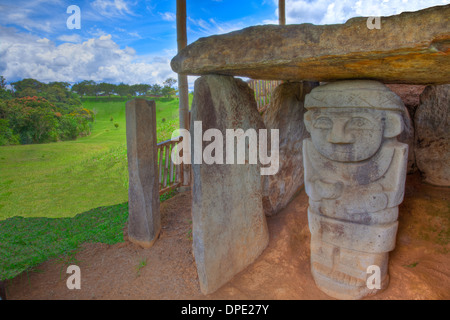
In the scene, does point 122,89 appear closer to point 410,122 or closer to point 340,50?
point 410,122

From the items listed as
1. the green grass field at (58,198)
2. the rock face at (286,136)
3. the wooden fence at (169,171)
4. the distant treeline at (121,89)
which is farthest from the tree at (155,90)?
the rock face at (286,136)

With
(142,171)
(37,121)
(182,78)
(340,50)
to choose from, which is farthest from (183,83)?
(340,50)

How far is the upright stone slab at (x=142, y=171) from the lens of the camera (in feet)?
11.4

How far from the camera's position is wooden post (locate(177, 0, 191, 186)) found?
4.98m

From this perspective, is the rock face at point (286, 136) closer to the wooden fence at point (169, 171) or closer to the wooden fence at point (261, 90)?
the wooden fence at point (169, 171)

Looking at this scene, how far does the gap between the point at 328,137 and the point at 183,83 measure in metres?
3.58

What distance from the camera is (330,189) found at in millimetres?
2406

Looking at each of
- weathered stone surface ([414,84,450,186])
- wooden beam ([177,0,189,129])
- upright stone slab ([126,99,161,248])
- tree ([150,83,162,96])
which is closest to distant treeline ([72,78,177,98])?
tree ([150,83,162,96])

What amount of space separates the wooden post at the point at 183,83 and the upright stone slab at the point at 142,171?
5.52 feet

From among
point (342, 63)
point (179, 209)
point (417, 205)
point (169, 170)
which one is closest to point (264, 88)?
point (169, 170)

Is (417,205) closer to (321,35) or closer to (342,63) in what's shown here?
(342,63)

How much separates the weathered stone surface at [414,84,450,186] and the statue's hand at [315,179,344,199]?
168 centimetres

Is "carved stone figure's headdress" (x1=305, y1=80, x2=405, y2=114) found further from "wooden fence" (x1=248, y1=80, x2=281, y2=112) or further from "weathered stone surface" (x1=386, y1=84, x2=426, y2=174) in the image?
"wooden fence" (x1=248, y1=80, x2=281, y2=112)
